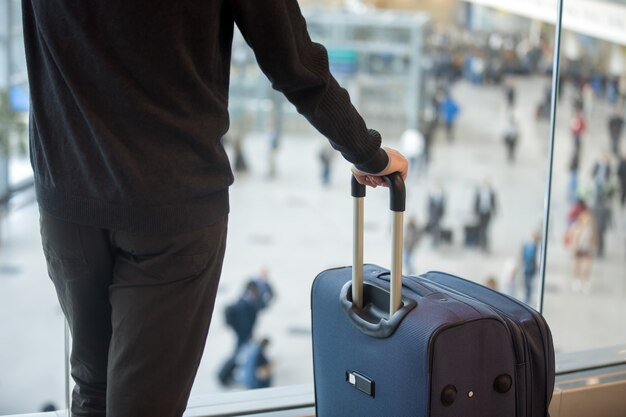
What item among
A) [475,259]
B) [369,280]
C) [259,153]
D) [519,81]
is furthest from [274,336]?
[369,280]

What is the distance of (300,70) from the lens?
1.04 meters

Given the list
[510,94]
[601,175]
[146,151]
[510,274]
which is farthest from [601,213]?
[146,151]

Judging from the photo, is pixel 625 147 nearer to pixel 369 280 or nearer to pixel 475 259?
pixel 475 259

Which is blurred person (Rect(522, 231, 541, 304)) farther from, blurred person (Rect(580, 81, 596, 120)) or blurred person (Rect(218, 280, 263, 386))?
blurred person (Rect(580, 81, 596, 120))

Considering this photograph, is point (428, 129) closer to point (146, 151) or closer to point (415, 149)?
point (415, 149)

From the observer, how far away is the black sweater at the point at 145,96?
961mm

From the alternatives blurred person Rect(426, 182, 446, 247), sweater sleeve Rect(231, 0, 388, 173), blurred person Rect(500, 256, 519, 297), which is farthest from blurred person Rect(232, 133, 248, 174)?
sweater sleeve Rect(231, 0, 388, 173)

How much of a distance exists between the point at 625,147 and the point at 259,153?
403 inches

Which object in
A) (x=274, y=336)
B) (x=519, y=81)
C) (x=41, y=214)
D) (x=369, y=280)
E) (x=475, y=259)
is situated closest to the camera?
(x=41, y=214)

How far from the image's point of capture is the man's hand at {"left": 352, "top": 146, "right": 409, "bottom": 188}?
121 cm

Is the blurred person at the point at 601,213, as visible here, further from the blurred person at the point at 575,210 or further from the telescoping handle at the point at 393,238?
the telescoping handle at the point at 393,238

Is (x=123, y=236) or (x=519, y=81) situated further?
(x=519, y=81)

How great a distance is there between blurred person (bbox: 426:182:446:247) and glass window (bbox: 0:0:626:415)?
5 centimetres

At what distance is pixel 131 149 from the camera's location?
99 centimetres
